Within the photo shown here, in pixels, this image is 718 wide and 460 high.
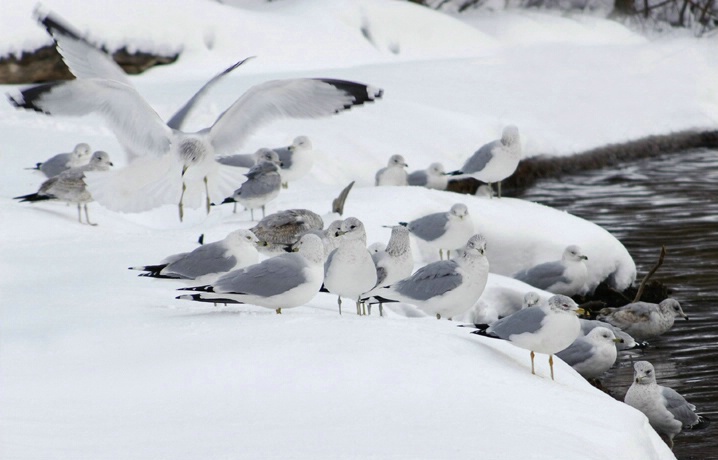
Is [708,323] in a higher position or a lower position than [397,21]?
lower

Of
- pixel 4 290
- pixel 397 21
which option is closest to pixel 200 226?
pixel 4 290

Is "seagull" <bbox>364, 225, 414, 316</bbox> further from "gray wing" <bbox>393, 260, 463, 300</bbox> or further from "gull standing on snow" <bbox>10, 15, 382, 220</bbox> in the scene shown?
"gull standing on snow" <bbox>10, 15, 382, 220</bbox>

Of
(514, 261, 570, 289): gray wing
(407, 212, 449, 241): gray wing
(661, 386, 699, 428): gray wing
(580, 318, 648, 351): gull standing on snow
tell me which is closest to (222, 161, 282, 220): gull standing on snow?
(407, 212, 449, 241): gray wing

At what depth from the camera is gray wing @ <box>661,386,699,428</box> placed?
244 inches

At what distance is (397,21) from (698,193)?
9.12 m

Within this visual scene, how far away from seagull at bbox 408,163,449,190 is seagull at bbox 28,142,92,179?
11.6 feet

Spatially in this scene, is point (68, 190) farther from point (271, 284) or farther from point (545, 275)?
point (271, 284)

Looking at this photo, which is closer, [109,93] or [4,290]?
[4,290]

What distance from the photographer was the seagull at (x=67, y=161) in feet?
31.8

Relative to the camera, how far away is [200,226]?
8.13 m

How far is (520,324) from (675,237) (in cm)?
625

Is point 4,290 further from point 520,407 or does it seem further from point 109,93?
point 520,407

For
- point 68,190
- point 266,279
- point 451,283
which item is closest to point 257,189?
point 68,190

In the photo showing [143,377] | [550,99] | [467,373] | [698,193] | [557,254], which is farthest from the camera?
[550,99]
